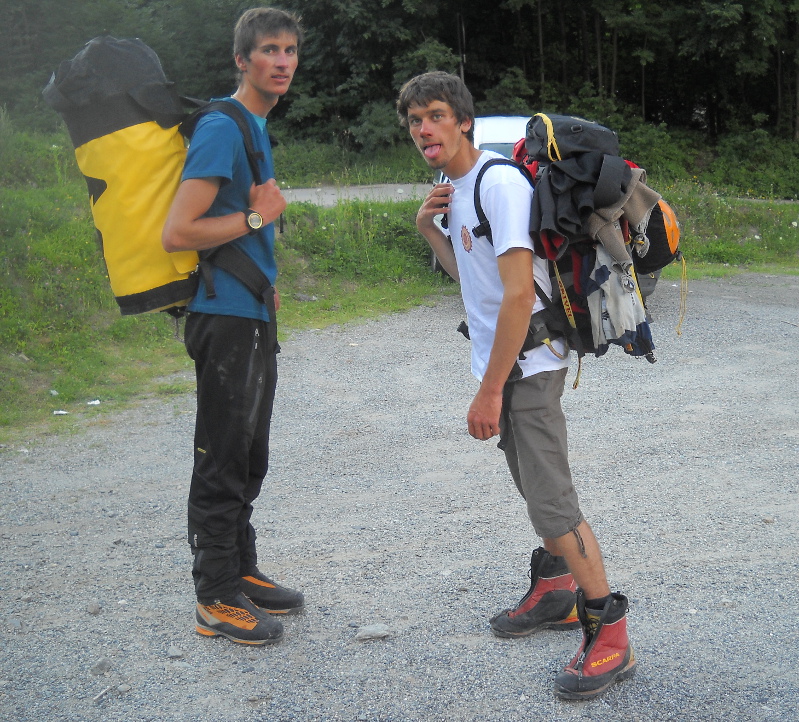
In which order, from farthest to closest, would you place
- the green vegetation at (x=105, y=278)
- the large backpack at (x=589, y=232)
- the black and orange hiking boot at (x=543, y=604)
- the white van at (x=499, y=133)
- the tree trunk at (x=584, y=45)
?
the tree trunk at (x=584, y=45) < the white van at (x=499, y=133) < the green vegetation at (x=105, y=278) < the black and orange hiking boot at (x=543, y=604) < the large backpack at (x=589, y=232)

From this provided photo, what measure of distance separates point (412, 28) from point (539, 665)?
886 inches

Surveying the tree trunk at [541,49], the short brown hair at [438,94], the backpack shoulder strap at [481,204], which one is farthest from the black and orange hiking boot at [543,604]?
the tree trunk at [541,49]

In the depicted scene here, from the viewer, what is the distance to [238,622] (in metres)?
3.39

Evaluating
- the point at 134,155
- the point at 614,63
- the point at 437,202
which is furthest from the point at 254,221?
the point at 614,63

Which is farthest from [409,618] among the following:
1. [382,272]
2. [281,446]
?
[382,272]

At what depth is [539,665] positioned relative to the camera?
3.19 m

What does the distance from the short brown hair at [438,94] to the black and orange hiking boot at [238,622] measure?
6.54ft

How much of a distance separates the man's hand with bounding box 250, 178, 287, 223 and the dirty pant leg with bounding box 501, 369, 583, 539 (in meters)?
1.09

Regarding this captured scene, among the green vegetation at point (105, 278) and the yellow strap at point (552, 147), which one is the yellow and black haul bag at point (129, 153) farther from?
the green vegetation at point (105, 278)

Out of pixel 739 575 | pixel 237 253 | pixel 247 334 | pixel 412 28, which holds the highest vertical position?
pixel 412 28

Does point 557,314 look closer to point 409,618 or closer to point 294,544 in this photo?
point 409,618

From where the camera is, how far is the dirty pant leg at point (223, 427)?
10.7ft

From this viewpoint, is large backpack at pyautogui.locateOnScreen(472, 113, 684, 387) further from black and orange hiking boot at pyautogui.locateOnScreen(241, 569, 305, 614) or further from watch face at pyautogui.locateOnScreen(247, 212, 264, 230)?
black and orange hiking boot at pyautogui.locateOnScreen(241, 569, 305, 614)

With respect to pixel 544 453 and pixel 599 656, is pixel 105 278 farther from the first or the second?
pixel 599 656
